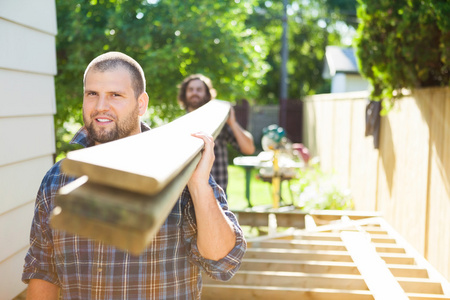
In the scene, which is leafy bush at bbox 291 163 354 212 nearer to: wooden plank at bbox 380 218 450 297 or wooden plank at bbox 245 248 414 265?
wooden plank at bbox 380 218 450 297

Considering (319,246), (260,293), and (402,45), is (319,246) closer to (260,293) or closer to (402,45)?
(260,293)

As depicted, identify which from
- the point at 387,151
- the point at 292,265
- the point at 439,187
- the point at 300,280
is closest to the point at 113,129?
the point at 300,280

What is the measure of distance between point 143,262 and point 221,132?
11.1 ft

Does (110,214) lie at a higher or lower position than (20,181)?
higher

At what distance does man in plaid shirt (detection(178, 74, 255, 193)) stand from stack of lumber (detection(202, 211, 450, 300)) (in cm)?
94

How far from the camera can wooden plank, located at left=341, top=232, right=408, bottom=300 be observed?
2547 millimetres

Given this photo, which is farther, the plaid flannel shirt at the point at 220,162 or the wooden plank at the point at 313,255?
the plaid flannel shirt at the point at 220,162

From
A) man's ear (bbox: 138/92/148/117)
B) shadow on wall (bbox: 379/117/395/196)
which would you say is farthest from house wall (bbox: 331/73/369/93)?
man's ear (bbox: 138/92/148/117)

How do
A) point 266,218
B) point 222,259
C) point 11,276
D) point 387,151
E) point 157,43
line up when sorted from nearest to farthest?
point 222,259
point 11,276
point 266,218
point 387,151
point 157,43

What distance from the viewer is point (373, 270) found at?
2959 millimetres

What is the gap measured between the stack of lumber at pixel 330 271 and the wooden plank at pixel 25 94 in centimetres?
173

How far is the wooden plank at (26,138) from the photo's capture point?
292cm

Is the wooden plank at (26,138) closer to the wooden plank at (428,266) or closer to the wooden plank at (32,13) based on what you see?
the wooden plank at (32,13)

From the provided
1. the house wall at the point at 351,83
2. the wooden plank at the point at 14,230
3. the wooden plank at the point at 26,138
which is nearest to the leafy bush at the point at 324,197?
the wooden plank at the point at 26,138
